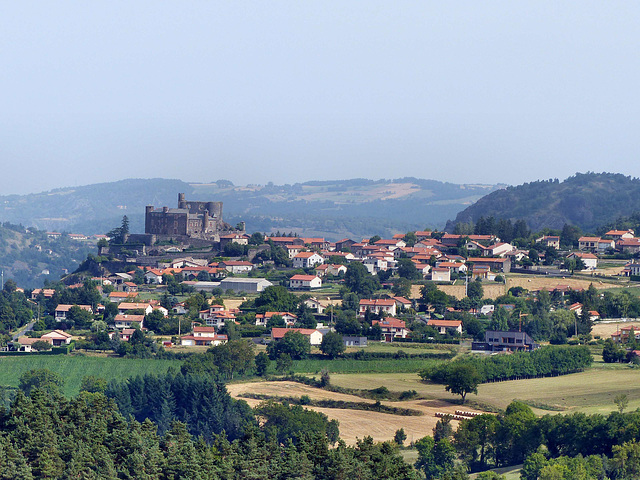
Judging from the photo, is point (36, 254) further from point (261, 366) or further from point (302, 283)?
point (261, 366)

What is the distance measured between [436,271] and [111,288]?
20.0 m

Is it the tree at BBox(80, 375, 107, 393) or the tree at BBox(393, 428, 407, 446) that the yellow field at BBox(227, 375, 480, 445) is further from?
the tree at BBox(80, 375, 107, 393)

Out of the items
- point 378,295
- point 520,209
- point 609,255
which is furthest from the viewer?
point 520,209

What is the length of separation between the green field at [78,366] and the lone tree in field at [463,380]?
41.9ft

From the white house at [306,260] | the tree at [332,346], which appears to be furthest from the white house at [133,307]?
the white house at [306,260]

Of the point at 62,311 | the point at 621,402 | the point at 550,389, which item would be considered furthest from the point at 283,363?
the point at 62,311

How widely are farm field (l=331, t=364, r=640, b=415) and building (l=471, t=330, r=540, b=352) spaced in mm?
4874

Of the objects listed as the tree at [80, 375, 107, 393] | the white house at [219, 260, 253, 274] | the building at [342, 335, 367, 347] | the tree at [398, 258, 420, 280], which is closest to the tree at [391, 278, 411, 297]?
the tree at [398, 258, 420, 280]

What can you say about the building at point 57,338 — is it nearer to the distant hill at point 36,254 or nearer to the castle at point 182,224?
the castle at point 182,224

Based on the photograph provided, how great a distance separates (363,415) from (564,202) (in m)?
125

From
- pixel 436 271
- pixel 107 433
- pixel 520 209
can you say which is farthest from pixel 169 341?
pixel 520 209

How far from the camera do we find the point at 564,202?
16788 centimetres

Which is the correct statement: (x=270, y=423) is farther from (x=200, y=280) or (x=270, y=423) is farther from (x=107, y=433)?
(x=200, y=280)

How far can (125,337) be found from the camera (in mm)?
61375
